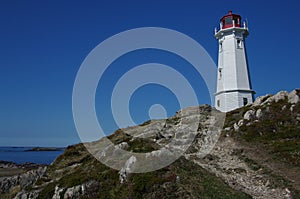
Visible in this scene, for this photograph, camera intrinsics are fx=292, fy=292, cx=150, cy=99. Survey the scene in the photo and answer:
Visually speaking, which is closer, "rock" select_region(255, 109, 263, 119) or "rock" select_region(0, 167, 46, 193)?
"rock" select_region(0, 167, 46, 193)

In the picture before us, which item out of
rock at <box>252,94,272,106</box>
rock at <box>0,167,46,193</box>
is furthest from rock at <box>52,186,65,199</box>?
rock at <box>252,94,272,106</box>

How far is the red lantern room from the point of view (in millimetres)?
40588

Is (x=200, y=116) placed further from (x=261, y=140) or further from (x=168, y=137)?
(x=261, y=140)

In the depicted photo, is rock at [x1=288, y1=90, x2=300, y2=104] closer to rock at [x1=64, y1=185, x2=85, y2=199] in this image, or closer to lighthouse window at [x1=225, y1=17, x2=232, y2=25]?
lighthouse window at [x1=225, y1=17, x2=232, y2=25]

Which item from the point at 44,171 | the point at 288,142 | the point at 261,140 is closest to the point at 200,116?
the point at 261,140

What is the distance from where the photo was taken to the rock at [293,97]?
100 ft

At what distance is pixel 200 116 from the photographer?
35.2 m

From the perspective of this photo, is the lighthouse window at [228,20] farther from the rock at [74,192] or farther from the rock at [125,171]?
the rock at [74,192]

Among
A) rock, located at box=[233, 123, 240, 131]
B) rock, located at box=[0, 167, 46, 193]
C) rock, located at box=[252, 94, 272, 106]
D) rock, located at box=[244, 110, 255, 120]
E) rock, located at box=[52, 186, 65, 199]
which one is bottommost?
rock, located at box=[52, 186, 65, 199]

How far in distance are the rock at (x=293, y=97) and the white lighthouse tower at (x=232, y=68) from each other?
21.6 ft

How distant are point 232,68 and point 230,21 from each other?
284 inches

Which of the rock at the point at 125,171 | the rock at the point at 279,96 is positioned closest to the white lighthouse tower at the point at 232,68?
the rock at the point at 279,96

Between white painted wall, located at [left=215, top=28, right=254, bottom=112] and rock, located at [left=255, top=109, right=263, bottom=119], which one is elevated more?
white painted wall, located at [left=215, top=28, right=254, bottom=112]

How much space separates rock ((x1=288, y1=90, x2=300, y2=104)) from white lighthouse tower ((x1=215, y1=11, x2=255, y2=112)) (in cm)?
659
